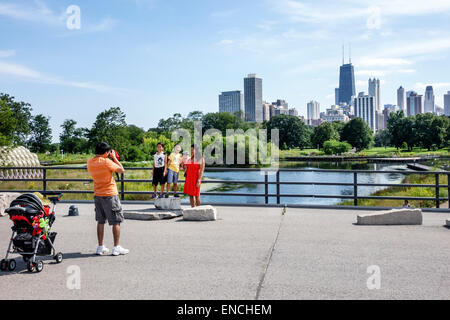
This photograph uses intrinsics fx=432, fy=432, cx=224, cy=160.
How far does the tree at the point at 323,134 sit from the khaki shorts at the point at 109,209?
144 metres

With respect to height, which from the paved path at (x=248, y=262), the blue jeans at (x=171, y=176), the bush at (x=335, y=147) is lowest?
the paved path at (x=248, y=262)

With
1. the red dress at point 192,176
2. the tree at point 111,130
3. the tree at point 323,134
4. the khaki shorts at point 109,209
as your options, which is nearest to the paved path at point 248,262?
the khaki shorts at point 109,209

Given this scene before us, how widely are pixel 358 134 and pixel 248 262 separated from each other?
140 metres

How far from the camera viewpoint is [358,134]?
139750mm

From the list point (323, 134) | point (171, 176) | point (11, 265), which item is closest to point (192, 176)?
point (171, 176)

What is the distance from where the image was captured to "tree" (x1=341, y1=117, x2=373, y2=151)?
459 feet

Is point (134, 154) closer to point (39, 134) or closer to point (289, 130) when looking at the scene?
point (39, 134)

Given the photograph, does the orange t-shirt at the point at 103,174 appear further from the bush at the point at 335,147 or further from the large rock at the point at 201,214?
the bush at the point at 335,147

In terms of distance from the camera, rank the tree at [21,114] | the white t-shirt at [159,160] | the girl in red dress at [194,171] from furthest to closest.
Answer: the tree at [21,114] < the white t-shirt at [159,160] < the girl in red dress at [194,171]

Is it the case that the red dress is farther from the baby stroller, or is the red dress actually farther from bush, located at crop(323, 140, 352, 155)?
bush, located at crop(323, 140, 352, 155)

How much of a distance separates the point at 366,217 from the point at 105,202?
6.14 metres

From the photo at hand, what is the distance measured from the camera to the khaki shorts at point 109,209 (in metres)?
7.33

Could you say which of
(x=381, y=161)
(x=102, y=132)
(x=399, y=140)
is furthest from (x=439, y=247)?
(x=399, y=140)
